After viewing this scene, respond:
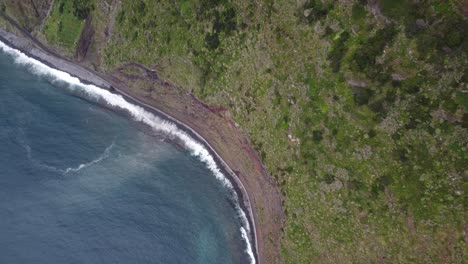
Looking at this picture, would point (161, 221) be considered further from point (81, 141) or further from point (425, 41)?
point (425, 41)

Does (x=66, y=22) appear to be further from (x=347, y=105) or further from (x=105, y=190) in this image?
(x=347, y=105)

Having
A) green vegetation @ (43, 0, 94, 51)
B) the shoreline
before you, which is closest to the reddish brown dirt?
the shoreline

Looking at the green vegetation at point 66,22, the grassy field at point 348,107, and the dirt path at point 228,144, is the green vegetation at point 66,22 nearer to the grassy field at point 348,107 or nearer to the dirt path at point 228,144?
the dirt path at point 228,144

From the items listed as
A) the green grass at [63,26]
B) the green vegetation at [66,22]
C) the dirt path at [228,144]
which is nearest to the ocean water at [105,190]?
the dirt path at [228,144]

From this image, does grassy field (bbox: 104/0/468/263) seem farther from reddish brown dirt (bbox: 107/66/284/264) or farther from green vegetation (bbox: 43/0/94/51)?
green vegetation (bbox: 43/0/94/51)


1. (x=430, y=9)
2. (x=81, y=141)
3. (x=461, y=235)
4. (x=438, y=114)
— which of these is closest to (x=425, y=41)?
(x=430, y=9)

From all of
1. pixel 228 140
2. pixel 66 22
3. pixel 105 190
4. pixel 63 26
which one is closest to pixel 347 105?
pixel 228 140
